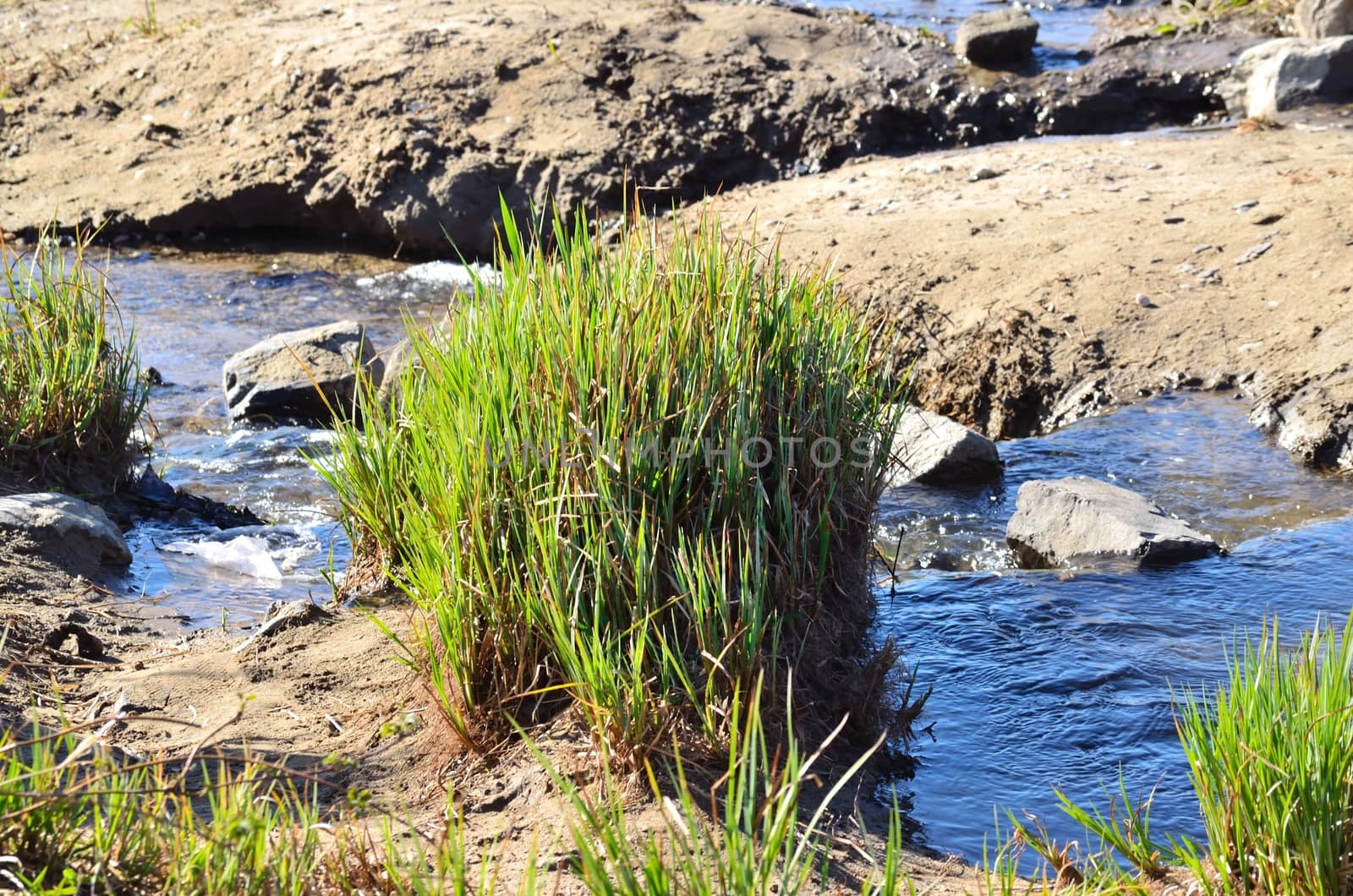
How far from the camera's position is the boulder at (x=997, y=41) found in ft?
37.3

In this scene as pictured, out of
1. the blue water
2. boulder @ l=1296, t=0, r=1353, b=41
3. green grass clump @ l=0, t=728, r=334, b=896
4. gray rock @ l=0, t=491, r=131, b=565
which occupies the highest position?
boulder @ l=1296, t=0, r=1353, b=41

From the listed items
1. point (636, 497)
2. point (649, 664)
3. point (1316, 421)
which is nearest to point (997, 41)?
point (1316, 421)

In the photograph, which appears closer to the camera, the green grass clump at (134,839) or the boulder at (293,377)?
the green grass clump at (134,839)

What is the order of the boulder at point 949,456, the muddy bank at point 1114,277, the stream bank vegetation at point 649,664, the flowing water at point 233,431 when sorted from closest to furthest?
the stream bank vegetation at point 649,664 < the flowing water at point 233,431 < the boulder at point 949,456 < the muddy bank at point 1114,277

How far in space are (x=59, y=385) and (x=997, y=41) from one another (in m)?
8.75

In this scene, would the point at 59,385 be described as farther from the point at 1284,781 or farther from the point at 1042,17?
the point at 1042,17

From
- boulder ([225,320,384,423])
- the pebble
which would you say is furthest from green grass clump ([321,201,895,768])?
the pebble

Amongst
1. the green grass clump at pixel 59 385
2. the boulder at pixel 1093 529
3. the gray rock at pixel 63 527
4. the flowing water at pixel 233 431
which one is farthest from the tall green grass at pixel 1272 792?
the green grass clump at pixel 59 385

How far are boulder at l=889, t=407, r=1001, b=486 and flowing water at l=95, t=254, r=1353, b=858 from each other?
67 millimetres

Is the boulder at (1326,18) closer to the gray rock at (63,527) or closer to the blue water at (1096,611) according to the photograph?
the blue water at (1096,611)

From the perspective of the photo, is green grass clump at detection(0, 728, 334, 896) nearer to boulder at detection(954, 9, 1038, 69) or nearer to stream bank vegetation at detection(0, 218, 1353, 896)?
stream bank vegetation at detection(0, 218, 1353, 896)

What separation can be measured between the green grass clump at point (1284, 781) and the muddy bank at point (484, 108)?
754cm

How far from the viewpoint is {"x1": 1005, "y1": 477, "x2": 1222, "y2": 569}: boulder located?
4.79 m

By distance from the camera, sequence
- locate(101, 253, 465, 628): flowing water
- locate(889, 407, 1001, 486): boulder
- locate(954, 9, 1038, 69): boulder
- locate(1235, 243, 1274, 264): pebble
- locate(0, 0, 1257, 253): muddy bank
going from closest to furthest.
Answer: locate(101, 253, 465, 628): flowing water, locate(889, 407, 1001, 486): boulder, locate(1235, 243, 1274, 264): pebble, locate(0, 0, 1257, 253): muddy bank, locate(954, 9, 1038, 69): boulder
